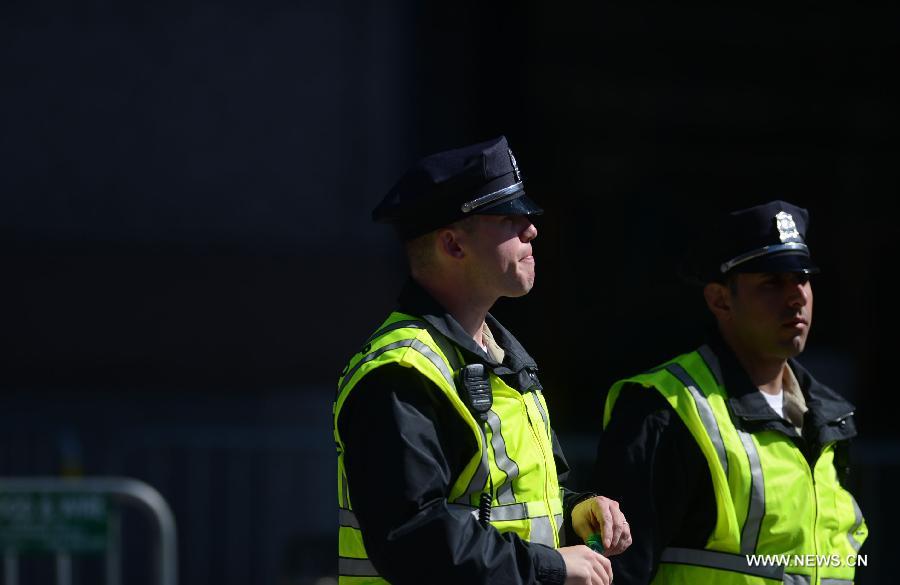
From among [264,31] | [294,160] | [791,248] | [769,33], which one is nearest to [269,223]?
[294,160]

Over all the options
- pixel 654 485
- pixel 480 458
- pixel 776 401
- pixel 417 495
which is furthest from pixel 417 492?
pixel 776 401

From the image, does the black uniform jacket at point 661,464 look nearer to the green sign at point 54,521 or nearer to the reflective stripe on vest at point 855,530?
the reflective stripe on vest at point 855,530

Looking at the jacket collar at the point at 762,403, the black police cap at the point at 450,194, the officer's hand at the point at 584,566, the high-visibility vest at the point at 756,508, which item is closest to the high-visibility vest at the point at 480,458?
the officer's hand at the point at 584,566

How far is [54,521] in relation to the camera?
5.92 meters

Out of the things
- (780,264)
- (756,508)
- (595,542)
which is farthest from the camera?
(780,264)

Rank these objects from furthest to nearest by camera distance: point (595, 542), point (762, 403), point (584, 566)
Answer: point (762, 403)
point (595, 542)
point (584, 566)

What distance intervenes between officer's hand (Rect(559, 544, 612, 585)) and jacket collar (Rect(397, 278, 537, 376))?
407mm

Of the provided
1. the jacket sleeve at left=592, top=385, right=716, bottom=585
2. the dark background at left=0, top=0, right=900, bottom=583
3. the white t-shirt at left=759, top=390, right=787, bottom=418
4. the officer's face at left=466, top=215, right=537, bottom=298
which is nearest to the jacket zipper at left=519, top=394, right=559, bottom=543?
the officer's face at left=466, top=215, right=537, bottom=298

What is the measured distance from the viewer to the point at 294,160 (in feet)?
27.2

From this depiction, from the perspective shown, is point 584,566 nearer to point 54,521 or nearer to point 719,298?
point 719,298

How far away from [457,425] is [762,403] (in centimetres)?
Answer: 125

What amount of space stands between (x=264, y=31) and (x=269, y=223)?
1056mm

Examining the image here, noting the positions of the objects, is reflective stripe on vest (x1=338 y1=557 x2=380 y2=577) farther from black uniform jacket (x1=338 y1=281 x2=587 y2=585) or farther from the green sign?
the green sign

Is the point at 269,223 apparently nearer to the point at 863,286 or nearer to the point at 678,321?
the point at 678,321
